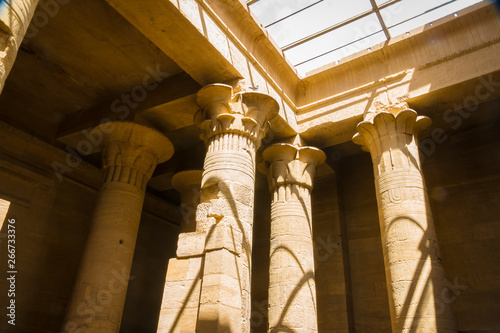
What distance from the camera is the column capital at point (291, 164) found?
9.06 m

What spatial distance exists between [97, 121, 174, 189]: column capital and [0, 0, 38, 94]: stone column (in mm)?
5185

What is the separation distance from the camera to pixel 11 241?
9.49 metres

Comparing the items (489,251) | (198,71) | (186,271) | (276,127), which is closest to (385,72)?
(276,127)

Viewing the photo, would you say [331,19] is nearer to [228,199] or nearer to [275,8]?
[275,8]

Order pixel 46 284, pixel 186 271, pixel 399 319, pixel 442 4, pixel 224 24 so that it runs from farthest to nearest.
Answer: pixel 46 284
pixel 442 4
pixel 224 24
pixel 399 319
pixel 186 271

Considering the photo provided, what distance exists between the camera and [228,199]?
650cm

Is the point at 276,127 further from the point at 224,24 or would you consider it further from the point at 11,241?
the point at 11,241

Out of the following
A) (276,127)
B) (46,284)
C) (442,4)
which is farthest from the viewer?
(46,284)

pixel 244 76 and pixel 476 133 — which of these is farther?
pixel 476 133

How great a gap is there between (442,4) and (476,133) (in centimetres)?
373

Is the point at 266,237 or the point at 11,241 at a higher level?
the point at 266,237

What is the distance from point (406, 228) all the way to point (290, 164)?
118 inches
